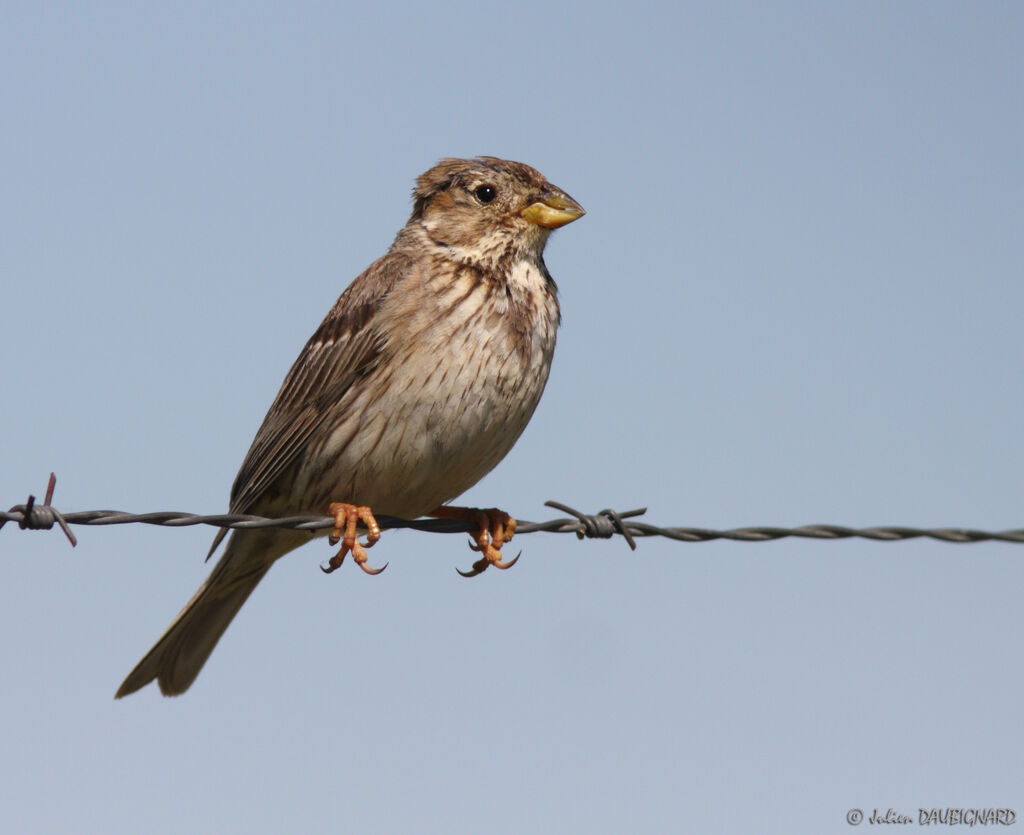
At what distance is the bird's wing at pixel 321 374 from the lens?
19.1 ft

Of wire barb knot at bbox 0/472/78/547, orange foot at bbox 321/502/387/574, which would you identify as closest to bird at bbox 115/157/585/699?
orange foot at bbox 321/502/387/574

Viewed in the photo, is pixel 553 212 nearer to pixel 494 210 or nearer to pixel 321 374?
pixel 494 210

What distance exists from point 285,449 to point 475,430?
1013 millimetres

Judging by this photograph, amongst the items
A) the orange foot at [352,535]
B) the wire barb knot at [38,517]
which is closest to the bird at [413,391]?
the orange foot at [352,535]

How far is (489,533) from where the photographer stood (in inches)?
227

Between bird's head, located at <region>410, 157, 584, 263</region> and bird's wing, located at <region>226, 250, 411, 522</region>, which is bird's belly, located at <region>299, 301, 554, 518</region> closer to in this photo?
bird's wing, located at <region>226, 250, 411, 522</region>

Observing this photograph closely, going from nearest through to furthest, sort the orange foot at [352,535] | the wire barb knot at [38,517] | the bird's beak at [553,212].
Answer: the wire barb knot at [38,517] → the orange foot at [352,535] → the bird's beak at [553,212]

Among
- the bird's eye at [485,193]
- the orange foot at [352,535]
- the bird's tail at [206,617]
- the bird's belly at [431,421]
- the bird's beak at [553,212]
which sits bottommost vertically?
the bird's tail at [206,617]

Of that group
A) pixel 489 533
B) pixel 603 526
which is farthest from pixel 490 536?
pixel 603 526

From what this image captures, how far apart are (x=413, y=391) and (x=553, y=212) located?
51.4 inches

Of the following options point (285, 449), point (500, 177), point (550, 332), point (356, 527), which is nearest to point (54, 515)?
point (356, 527)

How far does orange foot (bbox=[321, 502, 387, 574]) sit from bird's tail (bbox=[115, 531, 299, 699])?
77 centimetres

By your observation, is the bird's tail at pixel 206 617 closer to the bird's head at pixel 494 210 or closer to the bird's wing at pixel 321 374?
the bird's wing at pixel 321 374

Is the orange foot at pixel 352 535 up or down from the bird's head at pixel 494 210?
down
